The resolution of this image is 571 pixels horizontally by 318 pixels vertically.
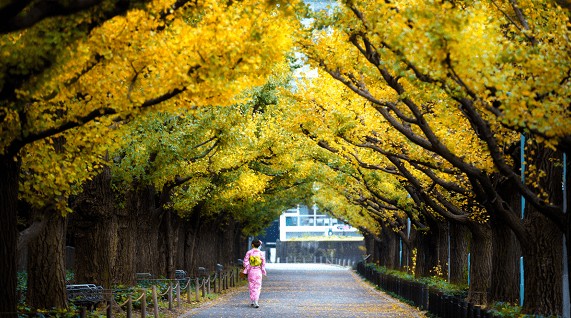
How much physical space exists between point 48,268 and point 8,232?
471 cm

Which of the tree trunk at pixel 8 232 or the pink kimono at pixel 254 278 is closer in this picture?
the tree trunk at pixel 8 232

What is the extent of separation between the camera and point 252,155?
33.5 m

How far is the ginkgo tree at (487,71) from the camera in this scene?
40.2 feet

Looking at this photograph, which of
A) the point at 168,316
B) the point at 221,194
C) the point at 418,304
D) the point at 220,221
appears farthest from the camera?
the point at 220,221

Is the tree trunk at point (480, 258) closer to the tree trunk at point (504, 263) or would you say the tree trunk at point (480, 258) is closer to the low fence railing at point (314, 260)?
the tree trunk at point (504, 263)

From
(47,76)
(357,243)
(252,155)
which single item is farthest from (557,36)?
(357,243)

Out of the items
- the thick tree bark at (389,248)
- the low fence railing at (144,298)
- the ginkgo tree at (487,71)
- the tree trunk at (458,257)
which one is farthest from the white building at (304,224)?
the ginkgo tree at (487,71)

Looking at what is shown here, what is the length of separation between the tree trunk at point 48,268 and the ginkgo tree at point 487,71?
573cm

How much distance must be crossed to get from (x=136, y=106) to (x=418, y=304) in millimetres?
17889

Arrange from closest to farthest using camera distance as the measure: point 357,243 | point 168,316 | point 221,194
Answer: point 168,316
point 221,194
point 357,243

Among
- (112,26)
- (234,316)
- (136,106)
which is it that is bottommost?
(234,316)

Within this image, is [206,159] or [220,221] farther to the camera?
[220,221]

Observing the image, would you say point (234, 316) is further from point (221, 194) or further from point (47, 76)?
point (47, 76)

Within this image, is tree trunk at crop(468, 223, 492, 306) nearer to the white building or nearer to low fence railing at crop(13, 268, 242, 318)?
low fence railing at crop(13, 268, 242, 318)
